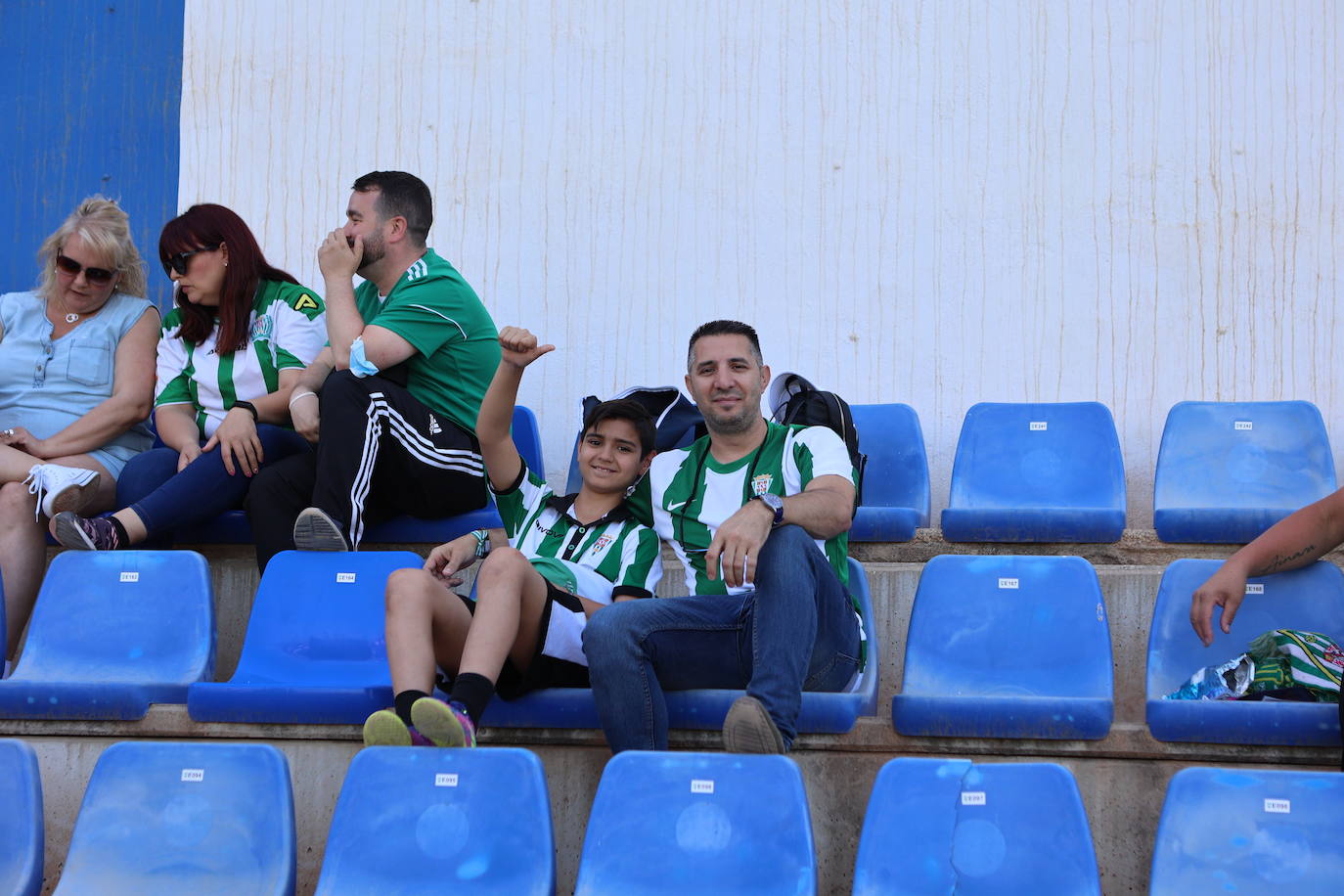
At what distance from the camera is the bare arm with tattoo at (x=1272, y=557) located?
2.79 metres

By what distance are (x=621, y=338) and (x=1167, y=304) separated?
5.07 ft

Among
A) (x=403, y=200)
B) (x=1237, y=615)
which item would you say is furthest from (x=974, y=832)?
(x=403, y=200)

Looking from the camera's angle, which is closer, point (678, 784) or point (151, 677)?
point (678, 784)

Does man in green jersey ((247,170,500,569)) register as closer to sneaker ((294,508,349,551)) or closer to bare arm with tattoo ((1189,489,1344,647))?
sneaker ((294,508,349,551))

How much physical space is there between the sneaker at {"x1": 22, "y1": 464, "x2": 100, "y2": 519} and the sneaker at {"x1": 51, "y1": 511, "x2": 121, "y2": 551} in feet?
0.27

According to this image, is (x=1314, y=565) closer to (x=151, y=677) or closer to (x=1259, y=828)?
(x=1259, y=828)

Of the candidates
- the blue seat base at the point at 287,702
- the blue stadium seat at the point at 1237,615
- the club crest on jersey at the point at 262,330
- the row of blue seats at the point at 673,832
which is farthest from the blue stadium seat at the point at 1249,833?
the club crest on jersey at the point at 262,330

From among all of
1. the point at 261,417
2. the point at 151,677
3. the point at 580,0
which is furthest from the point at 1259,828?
the point at 580,0

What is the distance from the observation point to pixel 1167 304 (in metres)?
4.16

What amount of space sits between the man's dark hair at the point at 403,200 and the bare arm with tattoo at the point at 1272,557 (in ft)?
6.67

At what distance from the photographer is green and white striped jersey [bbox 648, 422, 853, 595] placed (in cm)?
301

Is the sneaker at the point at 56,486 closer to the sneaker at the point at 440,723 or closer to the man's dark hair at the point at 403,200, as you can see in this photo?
the man's dark hair at the point at 403,200

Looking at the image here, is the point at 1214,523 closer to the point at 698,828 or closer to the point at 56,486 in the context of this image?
the point at 698,828

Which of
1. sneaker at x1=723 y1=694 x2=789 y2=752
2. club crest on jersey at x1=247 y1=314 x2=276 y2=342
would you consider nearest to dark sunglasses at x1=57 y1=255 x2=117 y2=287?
club crest on jersey at x1=247 y1=314 x2=276 y2=342
